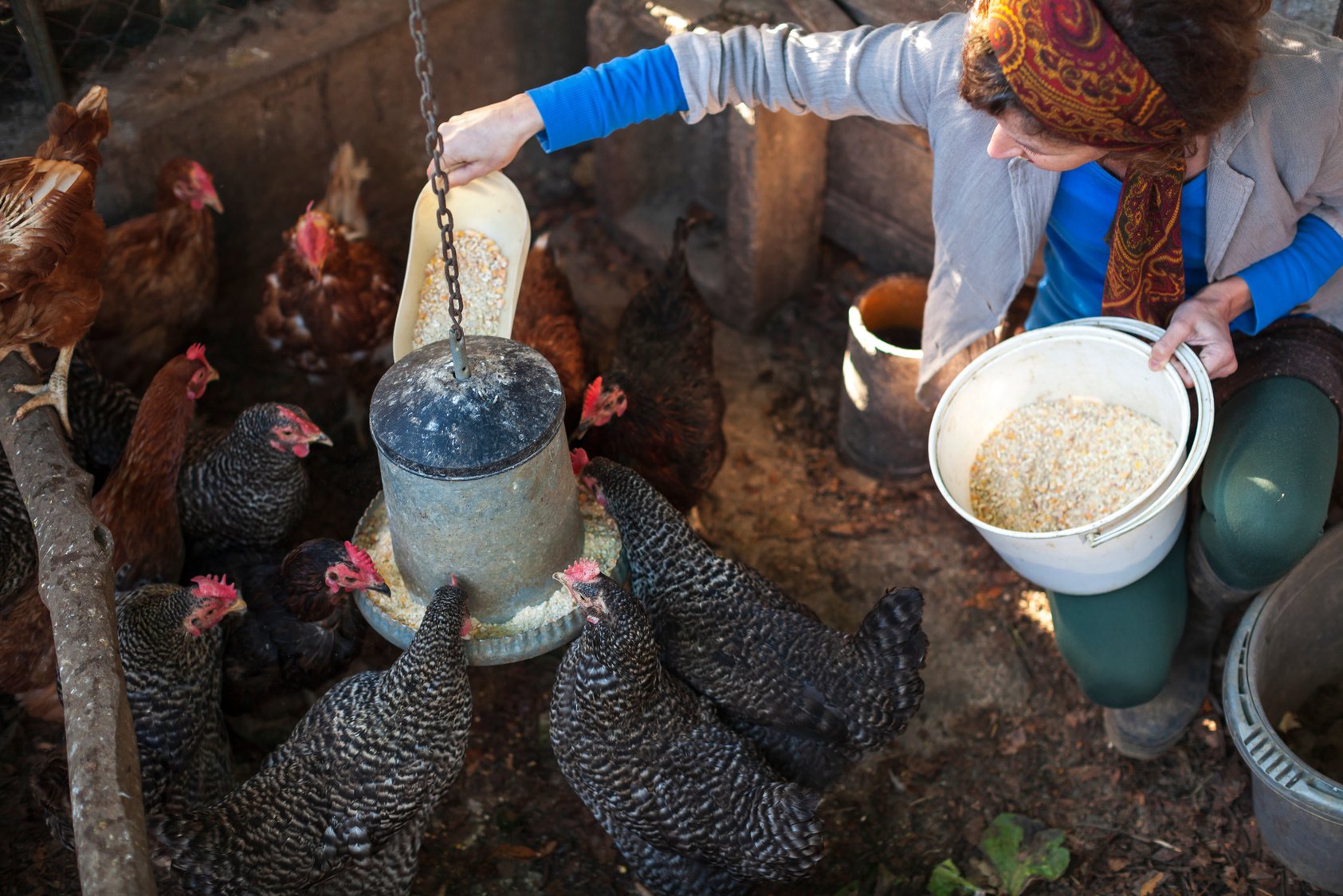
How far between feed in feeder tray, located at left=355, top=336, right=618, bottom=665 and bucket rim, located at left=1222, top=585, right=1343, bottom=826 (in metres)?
1.53

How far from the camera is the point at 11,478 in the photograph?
292 cm

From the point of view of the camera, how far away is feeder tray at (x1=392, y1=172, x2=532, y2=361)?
107 inches

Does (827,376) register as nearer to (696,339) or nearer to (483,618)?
(696,339)

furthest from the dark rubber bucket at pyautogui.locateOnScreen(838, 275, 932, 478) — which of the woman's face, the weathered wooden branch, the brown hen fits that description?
the weathered wooden branch

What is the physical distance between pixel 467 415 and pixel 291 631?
120cm

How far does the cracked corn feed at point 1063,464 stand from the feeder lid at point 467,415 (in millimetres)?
1166

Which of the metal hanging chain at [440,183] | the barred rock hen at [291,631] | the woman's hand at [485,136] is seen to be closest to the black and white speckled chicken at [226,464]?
the barred rock hen at [291,631]

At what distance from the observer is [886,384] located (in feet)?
11.3

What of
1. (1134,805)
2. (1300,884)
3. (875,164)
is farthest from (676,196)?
(1300,884)

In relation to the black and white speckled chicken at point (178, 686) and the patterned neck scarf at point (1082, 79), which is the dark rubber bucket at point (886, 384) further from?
the black and white speckled chicken at point (178, 686)

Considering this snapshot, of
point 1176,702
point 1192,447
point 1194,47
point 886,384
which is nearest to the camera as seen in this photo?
point 1194,47

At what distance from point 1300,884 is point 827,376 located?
224 cm

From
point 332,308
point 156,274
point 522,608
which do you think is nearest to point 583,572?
point 522,608

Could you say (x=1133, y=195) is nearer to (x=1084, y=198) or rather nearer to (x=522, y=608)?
(x=1084, y=198)
